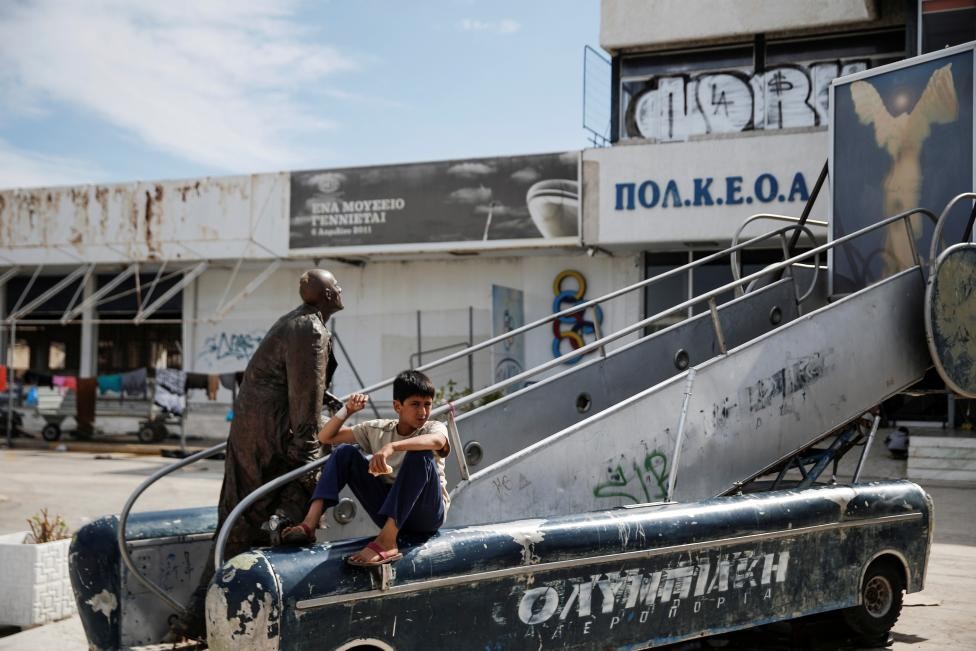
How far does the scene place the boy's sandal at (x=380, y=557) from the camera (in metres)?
4.25

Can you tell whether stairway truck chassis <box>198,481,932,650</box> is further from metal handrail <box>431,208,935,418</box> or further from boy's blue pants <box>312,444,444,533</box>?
metal handrail <box>431,208,935,418</box>

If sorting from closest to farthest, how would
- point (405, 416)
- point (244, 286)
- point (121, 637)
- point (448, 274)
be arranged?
point (405, 416)
point (121, 637)
point (448, 274)
point (244, 286)

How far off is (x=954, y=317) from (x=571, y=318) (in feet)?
45.0

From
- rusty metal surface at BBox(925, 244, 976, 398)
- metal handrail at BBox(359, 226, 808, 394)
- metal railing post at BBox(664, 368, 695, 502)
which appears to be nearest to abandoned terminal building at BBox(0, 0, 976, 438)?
metal handrail at BBox(359, 226, 808, 394)

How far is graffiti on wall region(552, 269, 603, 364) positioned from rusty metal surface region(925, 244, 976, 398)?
12916mm

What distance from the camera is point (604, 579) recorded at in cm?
490

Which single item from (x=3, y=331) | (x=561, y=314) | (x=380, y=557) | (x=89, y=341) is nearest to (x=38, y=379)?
(x=89, y=341)

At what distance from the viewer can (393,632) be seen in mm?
4289

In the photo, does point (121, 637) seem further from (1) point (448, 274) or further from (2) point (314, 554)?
(1) point (448, 274)

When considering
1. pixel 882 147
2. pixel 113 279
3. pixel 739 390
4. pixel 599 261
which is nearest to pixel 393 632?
pixel 739 390

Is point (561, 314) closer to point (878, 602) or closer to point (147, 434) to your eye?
point (878, 602)

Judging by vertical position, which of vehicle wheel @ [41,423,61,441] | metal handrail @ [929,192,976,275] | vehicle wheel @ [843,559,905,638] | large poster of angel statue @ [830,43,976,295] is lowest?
vehicle wheel @ [41,423,61,441]

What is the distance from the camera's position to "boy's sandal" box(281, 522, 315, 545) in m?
4.45

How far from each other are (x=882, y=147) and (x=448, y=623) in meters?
6.44
